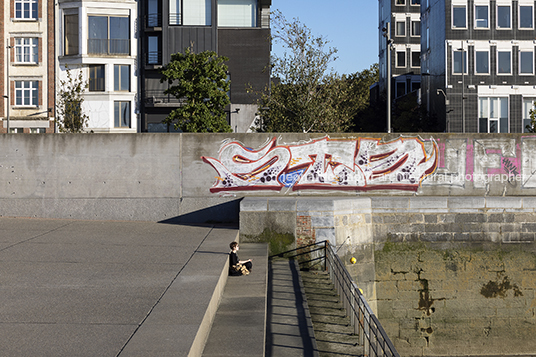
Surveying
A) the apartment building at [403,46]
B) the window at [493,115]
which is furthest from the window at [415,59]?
the window at [493,115]

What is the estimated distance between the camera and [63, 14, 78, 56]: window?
129ft

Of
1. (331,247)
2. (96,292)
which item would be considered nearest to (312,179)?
(331,247)

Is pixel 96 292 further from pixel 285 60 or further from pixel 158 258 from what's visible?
pixel 285 60

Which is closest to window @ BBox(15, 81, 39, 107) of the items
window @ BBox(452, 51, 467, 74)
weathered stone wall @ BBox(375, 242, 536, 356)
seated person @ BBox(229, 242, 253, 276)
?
weathered stone wall @ BBox(375, 242, 536, 356)

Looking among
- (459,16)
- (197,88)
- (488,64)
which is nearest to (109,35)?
(197,88)

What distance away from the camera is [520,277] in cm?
1564

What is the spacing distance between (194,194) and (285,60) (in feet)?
29.3

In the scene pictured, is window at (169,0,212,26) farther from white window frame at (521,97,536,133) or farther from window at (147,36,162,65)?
white window frame at (521,97,536,133)

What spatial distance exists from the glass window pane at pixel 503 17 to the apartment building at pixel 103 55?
2902 cm

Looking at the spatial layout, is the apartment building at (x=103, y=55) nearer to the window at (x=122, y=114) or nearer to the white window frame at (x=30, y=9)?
the window at (x=122, y=114)

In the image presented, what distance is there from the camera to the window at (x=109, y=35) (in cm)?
3938

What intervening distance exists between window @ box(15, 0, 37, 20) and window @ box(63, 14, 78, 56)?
2222 millimetres

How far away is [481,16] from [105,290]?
4325cm

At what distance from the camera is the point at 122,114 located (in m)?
40.1
